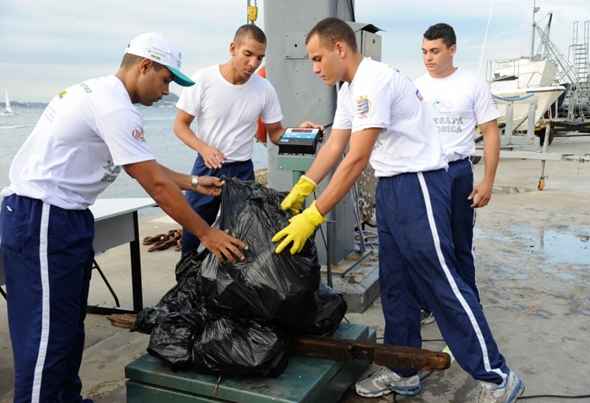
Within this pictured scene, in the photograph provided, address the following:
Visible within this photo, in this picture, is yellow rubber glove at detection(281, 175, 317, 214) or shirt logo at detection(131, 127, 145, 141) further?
yellow rubber glove at detection(281, 175, 317, 214)

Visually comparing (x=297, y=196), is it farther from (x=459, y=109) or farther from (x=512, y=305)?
(x=512, y=305)

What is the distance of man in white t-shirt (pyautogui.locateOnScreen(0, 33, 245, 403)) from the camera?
2.15 metres

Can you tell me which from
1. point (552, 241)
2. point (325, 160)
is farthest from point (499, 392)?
point (552, 241)

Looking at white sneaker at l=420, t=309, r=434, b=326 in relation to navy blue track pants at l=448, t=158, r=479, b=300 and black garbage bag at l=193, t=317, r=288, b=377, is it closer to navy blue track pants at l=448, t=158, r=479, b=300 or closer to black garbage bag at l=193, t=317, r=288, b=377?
navy blue track pants at l=448, t=158, r=479, b=300

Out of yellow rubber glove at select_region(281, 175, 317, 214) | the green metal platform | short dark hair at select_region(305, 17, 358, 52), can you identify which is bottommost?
the green metal platform

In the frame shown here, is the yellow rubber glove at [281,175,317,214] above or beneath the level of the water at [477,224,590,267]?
above

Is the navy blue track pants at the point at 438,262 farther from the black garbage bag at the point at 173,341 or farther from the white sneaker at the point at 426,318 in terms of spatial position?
the white sneaker at the point at 426,318

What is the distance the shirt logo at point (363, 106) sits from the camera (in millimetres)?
2408

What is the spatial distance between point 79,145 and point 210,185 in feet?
2.59

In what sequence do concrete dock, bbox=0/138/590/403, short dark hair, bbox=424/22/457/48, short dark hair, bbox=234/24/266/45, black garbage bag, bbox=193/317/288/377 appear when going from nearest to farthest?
1. black garbage bag, bbox=193/317/288/377
2. concrete dock, bbox=0/138/590/403
3. short dark hair, bbox=234/24/266/45
4. short dark hair, bbox=424/22/457/48

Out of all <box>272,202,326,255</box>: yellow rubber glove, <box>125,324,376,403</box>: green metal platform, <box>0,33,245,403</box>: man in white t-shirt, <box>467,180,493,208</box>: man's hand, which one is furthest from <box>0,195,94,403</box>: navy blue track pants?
<box>467,180,493,208</box>: man's hand

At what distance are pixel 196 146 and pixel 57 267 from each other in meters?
1.32

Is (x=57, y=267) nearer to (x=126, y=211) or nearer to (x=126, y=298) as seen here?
(x=126, y=211)

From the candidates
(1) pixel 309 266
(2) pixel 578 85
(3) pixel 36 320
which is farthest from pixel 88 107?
(2) pixel 578 85
